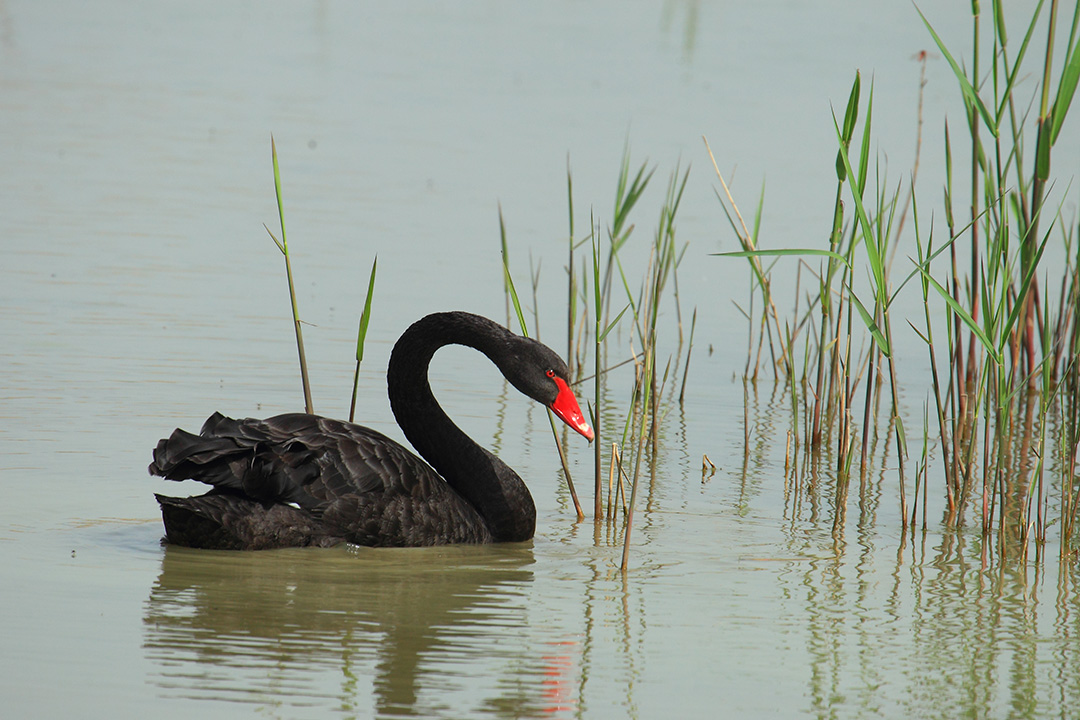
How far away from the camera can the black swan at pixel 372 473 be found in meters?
5.33

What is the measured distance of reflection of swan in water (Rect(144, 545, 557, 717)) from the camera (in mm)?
4020

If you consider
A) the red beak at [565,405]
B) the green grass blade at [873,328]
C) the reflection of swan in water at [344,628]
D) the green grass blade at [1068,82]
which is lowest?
the reflection of swan in water at [344,628]

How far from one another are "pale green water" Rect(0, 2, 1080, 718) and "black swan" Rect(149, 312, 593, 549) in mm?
118

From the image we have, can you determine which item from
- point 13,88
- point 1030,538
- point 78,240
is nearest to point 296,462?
point 1030,538

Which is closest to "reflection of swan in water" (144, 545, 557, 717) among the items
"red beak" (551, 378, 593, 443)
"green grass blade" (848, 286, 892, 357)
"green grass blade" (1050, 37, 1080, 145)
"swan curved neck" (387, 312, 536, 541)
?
"swan curved neck" (387, 312, 536, 541)

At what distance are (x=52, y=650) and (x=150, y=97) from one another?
1257 cm

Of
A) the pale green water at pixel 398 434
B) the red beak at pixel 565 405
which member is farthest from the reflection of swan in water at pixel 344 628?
the red beak at pixel 565 405

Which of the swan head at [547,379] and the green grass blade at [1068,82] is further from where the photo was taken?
the swan head at [547,379]

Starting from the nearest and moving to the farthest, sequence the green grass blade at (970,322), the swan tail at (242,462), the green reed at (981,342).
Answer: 1. the swan tail at (242,462)
2. the green grass blade at (970,322)
3. the green reed at (981,342)

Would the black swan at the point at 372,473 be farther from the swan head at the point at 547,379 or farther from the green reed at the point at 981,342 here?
the green reed at the point at 981,342

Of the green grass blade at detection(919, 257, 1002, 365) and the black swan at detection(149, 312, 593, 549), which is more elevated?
the green grass blade at detection(919, 257, 1002, 365)

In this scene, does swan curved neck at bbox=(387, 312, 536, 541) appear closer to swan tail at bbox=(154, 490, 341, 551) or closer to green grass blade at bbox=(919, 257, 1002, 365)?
swan tail at bbox=(154, 490, 341, 551)

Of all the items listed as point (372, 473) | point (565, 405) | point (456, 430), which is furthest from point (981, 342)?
point (372, 473)

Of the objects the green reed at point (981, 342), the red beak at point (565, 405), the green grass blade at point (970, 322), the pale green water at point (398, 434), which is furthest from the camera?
the red beak at point (565, 405)
